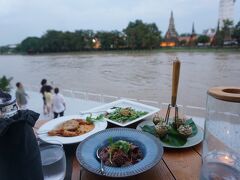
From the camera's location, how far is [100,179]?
634 mm

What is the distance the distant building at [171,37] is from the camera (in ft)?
90.7

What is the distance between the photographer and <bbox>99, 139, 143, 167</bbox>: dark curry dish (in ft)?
Answer: 2.16

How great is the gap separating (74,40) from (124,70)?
12774 millimetres

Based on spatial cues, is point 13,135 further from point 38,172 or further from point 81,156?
point 81,156

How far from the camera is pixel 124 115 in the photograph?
106 centimetres

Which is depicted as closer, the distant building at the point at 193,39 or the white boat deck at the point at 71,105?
the white boat deck at the point at 71,105

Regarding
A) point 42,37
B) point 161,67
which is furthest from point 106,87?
point 42,37

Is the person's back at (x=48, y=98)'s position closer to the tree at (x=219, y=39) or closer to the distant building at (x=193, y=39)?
the tree at (x=219, y=39)

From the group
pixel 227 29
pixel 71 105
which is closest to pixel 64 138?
pixel 71 105

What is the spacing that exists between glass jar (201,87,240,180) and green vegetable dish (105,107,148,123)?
430 millimetres

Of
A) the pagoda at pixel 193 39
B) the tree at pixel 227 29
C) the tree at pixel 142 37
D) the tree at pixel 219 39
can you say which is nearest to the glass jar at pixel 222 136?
the tree at pixel 219 39

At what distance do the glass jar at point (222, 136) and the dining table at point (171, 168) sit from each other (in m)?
0.05

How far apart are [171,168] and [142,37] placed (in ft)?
82.1

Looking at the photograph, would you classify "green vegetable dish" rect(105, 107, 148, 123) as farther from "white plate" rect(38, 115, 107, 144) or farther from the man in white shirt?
the man in white shirt
